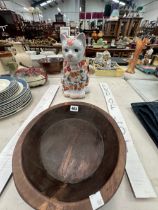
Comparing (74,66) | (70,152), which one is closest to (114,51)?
(74,66)

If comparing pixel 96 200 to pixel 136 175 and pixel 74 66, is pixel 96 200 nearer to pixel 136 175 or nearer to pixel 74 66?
pixel 136 175

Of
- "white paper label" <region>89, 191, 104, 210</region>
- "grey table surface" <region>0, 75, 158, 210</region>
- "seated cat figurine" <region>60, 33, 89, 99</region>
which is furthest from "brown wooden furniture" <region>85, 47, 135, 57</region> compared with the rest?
"white paper label" <region>89, 191, 104, 210</region>

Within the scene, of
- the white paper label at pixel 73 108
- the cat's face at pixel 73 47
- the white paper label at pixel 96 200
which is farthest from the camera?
the cat's face at pixel 73 47

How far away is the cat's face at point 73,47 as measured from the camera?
43 cm

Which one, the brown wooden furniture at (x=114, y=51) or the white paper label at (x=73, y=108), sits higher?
the white paper label at (x=73, y=108)

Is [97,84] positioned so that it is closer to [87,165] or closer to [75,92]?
[75,92]

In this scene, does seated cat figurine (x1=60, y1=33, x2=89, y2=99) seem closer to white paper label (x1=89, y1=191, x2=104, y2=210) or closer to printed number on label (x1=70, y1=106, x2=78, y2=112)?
printed number on label (x1=70, y1=106, x2=78, y2=112)

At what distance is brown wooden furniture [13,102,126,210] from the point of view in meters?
0.19

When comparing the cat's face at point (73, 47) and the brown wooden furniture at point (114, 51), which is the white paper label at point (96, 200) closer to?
the cat's face at point (73, 47)

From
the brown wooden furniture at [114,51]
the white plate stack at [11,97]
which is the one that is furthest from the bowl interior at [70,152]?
the brown wooden furniture at [114,51]

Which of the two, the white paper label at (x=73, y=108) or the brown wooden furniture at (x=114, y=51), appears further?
the brown wooden furniture at (x=114, y=51)

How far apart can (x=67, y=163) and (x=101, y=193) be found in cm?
11

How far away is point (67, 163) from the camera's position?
29 cm

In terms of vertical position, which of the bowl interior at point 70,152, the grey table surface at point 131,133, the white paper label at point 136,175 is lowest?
the grey table surface at point 131,133
